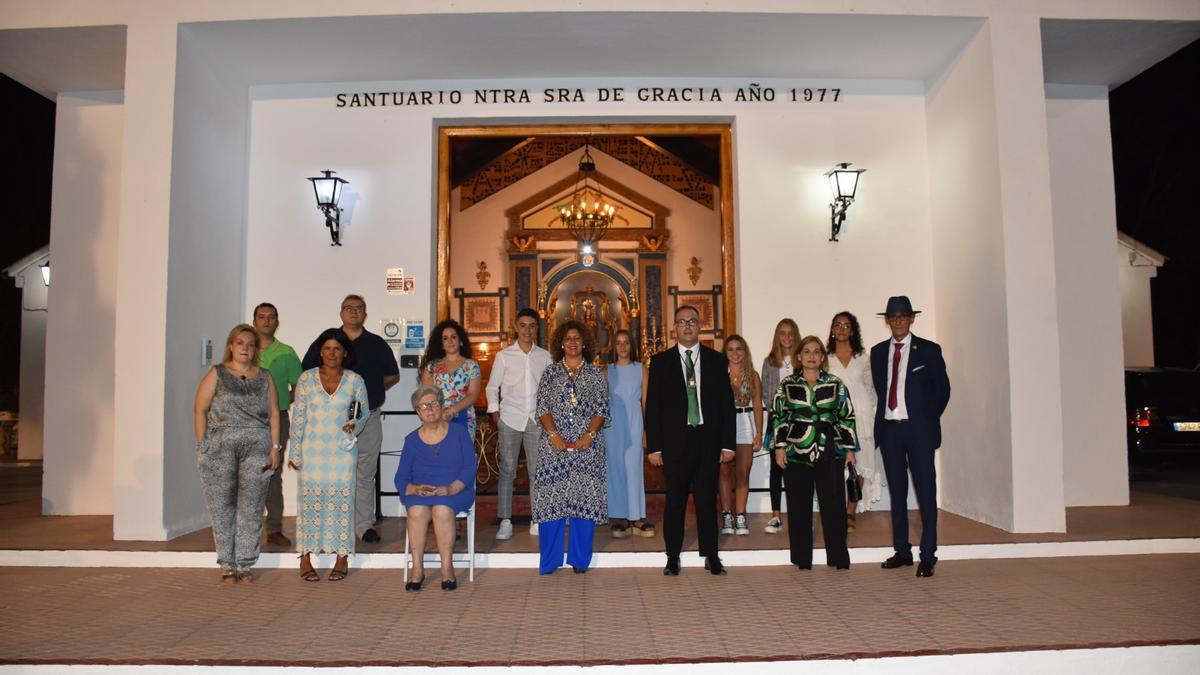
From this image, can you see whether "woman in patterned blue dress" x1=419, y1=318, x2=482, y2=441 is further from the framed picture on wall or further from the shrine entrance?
the framed picture on wall

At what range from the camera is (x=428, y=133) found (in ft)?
25.1

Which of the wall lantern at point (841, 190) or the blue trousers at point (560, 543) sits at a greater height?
the wall lantern at point (841, 190)

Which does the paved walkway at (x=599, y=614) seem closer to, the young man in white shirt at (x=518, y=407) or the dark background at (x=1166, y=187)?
the young man in white shirt at (x=518, y=407)

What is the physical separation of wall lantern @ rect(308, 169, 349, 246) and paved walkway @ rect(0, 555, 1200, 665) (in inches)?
128

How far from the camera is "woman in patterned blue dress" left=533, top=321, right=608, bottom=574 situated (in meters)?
5.43

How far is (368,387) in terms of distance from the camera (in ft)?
20.4

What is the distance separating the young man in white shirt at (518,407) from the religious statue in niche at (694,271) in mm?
8007

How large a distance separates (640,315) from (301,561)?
930 cm

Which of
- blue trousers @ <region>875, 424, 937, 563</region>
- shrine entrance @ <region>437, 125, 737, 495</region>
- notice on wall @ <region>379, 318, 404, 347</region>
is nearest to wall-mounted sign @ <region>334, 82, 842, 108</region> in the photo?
notice on wall @ <region>379, 318, 404, 347</region>

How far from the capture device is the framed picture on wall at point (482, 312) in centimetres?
1388

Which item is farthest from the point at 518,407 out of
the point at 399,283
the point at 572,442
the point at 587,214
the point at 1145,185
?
the point at 1145,185

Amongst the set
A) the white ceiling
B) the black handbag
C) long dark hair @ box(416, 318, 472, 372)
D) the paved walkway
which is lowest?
the paved walkway

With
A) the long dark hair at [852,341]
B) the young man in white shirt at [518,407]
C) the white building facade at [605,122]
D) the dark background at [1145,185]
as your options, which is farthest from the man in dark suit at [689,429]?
the dark background at [1145,185]

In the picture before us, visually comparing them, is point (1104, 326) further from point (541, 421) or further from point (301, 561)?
point (301, 561)
